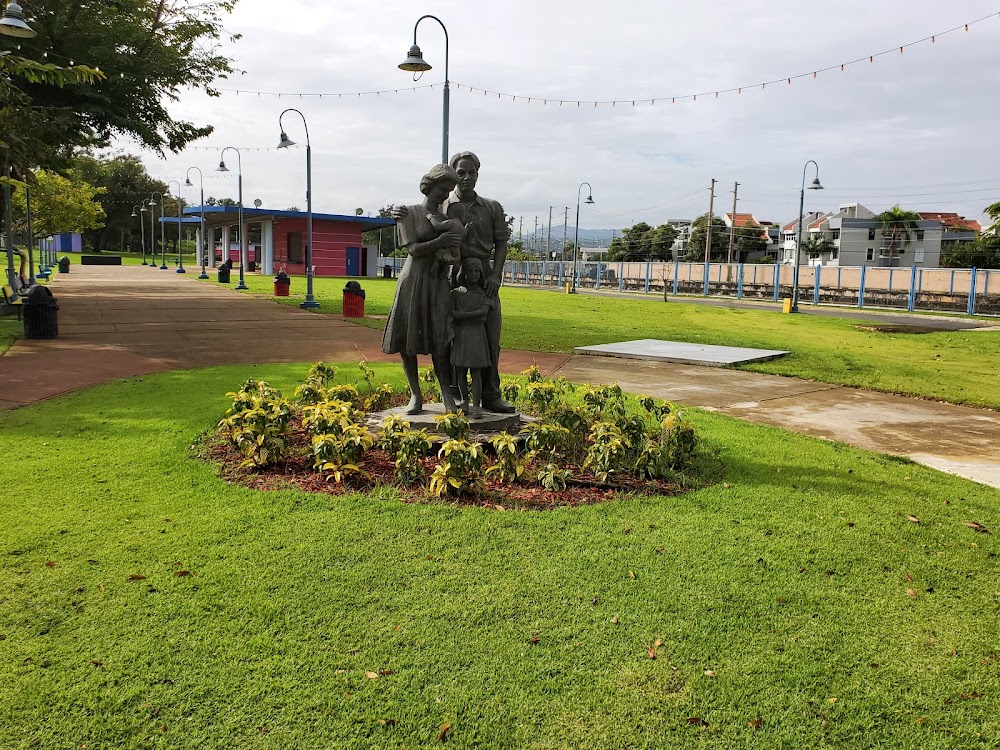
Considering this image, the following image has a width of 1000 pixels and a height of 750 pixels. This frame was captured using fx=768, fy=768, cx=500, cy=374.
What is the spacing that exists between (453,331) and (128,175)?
319ft

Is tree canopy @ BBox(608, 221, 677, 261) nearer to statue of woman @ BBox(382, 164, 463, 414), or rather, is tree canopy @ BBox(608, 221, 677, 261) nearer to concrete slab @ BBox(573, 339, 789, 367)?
concrete slab @ BBox(573, 339, 789, 367)

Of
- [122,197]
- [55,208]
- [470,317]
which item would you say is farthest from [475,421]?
[122,197]

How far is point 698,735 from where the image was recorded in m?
2.86

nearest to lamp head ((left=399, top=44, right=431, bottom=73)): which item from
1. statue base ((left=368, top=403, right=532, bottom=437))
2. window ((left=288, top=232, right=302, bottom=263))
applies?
statue base ((left=368, top=403, right=532, bottom=437))

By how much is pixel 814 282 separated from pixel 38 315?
35.9 meters

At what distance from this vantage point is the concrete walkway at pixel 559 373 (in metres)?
7.72

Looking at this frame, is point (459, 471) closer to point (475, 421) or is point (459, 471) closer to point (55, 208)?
point (475, 421)

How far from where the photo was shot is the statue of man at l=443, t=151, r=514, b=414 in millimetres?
6168

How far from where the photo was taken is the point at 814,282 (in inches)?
1560

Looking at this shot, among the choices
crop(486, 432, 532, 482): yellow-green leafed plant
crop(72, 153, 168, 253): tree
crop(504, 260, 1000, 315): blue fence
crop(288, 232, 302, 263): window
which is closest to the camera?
crop(486, 432, 532, 482): yellow-green leafed plant

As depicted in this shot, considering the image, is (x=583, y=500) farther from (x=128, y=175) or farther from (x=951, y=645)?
(x=128, y=175)

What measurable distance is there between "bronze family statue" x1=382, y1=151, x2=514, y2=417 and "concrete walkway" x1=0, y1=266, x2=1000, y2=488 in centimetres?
368

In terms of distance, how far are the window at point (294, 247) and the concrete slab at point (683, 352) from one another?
40377 millimetres

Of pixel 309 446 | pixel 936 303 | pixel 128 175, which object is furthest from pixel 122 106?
pixel 128 175
